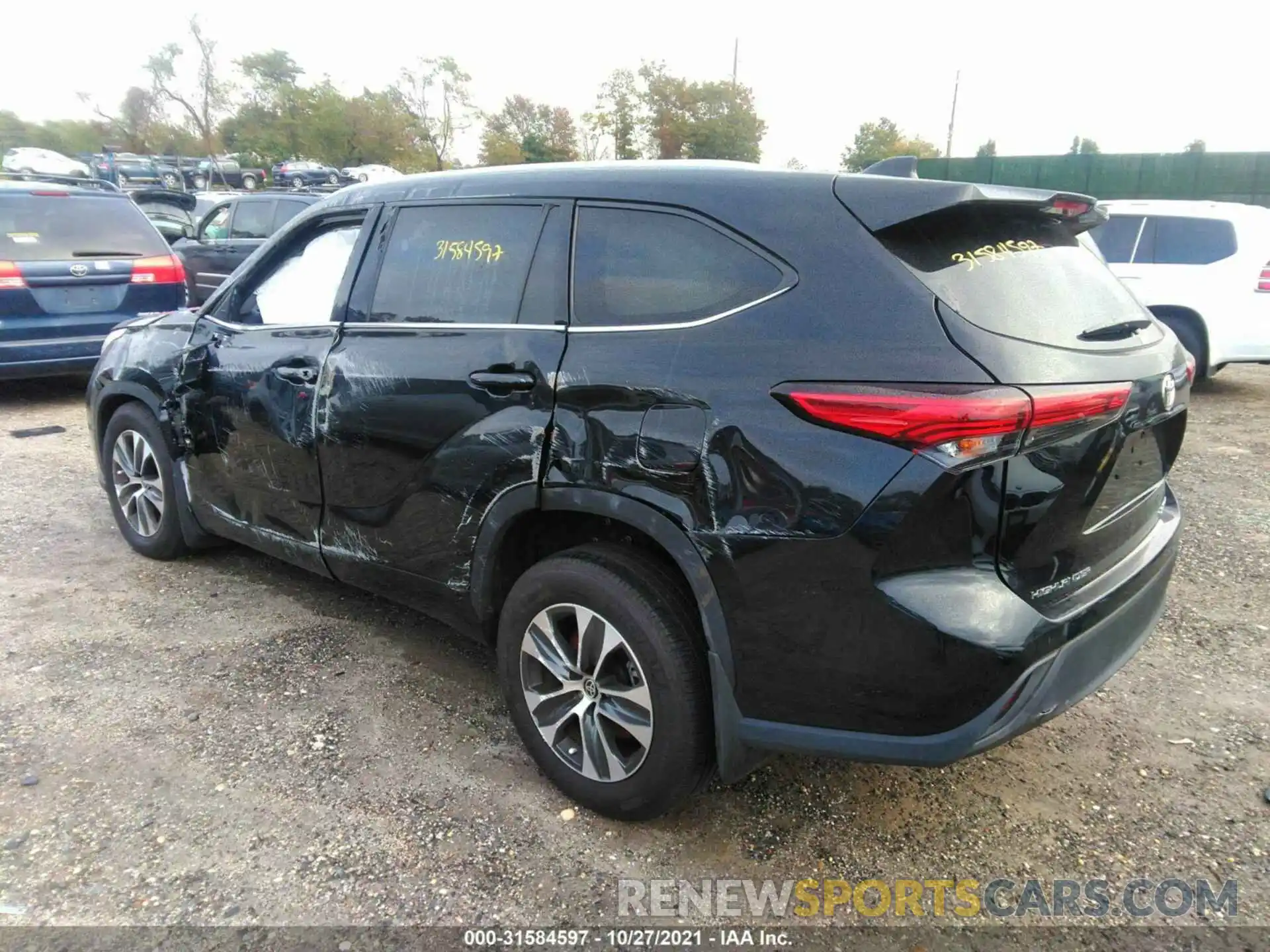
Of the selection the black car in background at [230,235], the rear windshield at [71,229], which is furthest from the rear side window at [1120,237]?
the black car in background at [230,235]

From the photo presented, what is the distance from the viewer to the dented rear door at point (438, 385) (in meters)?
2.72

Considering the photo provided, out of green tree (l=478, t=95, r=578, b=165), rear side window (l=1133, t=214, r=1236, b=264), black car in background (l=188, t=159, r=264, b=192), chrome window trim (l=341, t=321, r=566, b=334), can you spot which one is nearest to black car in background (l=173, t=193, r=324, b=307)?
chrome window trim (l=341, t=321, r=566, b=334)

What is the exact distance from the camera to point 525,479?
8.71ft

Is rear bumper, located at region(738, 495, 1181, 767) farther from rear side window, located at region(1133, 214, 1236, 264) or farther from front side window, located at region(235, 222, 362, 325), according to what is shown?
rear side window, located at region(1133, 214, 1236, 264)

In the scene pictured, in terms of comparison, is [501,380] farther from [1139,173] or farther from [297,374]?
[1139,173]

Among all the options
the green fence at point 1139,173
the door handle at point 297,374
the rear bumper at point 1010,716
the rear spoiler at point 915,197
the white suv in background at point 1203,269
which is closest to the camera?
the rear bumper at point 1010,716

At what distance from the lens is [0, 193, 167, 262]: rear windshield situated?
7.26 m

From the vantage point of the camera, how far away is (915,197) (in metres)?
2.20

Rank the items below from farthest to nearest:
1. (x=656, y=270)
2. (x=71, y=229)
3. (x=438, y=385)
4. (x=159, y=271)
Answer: (x=159, y=271) → (x=71, y=229) → (x=438, y=385) → (x=656, y=270)

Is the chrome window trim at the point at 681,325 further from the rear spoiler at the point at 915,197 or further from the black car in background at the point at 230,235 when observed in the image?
the black car in background at the point at 230,235

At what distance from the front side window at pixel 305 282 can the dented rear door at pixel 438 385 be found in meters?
0.21

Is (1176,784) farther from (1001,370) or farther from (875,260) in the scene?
(875,260)

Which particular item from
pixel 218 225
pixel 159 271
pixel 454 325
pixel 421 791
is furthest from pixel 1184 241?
pixel 218 225

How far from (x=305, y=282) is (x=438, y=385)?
3.73ft
